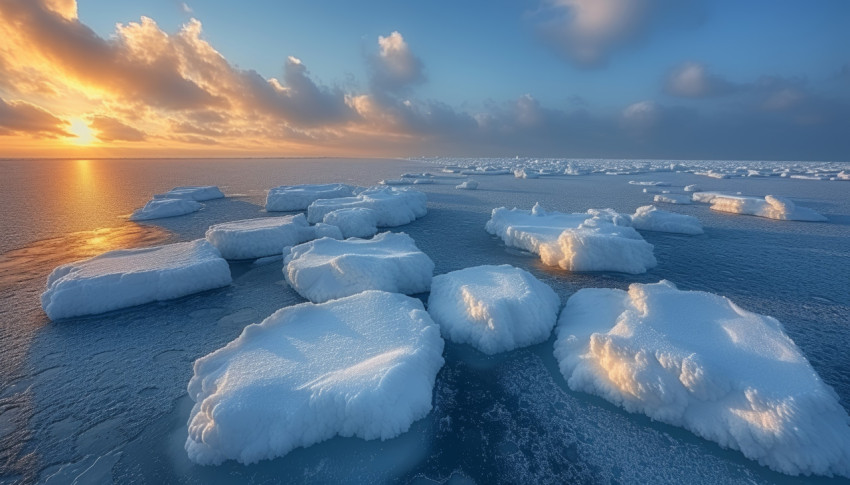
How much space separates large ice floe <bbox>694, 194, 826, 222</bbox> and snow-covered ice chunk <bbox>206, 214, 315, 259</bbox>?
1896cm

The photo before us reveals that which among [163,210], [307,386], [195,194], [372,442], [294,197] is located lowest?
[372,442]

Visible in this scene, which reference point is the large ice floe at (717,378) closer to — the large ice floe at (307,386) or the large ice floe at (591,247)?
the large ice floe at (307,386)

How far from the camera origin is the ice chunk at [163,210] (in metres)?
13.7

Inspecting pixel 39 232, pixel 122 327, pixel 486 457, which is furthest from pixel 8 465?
pixel 39 232

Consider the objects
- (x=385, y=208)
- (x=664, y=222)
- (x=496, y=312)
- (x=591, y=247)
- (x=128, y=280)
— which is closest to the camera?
(x=496, y=312)

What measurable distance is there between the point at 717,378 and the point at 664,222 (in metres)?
10.3

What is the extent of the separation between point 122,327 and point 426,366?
17.0ft

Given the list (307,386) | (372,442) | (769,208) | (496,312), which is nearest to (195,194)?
(307,386)

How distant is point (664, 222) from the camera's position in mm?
12039

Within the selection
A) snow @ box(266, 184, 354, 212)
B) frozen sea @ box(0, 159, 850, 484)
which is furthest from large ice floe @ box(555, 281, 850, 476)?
snow @ box(266, 184, 354, 212)

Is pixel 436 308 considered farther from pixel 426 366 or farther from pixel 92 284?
pixel 92 284

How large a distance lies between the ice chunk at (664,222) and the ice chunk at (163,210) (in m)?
18.4

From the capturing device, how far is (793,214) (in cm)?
1425

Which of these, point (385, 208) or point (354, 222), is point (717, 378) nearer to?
point (354, 222)
